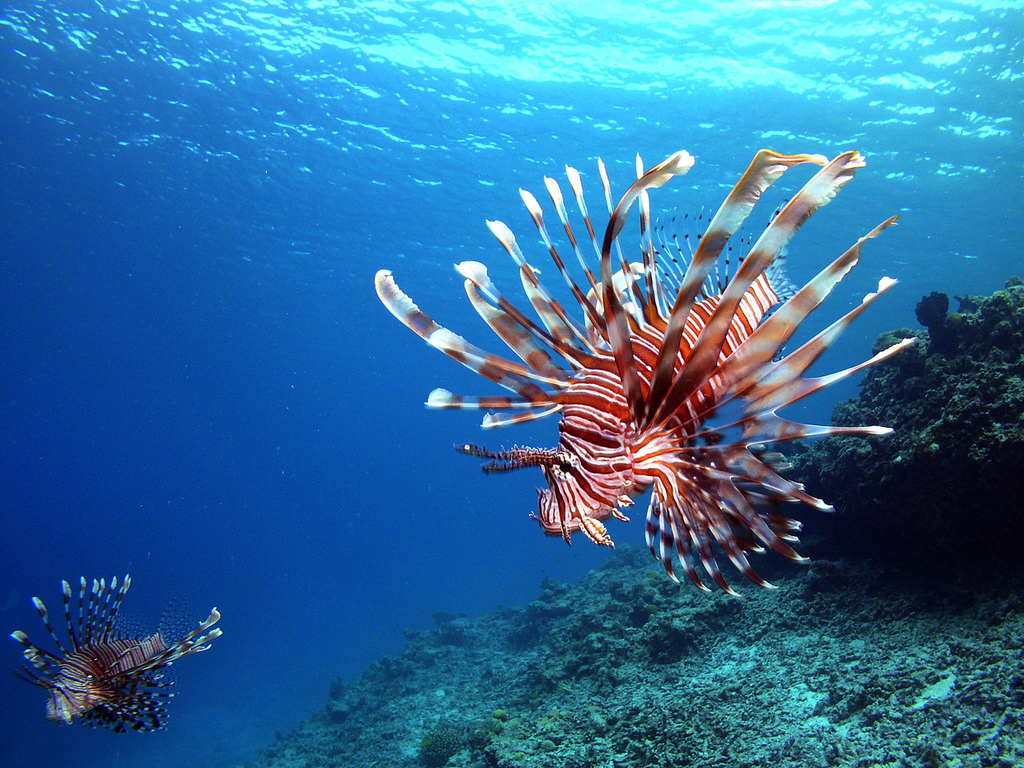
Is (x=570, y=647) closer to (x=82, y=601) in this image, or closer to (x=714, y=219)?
(x=82, y=601)

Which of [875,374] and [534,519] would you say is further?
[875,374]

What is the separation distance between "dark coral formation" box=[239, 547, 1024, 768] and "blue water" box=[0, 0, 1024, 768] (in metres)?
3.16

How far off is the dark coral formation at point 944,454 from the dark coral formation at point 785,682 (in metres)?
0.39

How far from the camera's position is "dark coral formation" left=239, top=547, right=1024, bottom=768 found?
3.30 m

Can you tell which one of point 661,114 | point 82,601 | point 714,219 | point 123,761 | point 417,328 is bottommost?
point 714,219

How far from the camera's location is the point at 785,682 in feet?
15.0

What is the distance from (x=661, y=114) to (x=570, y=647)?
A: 18.3 metres

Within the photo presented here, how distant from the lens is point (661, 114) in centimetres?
1888

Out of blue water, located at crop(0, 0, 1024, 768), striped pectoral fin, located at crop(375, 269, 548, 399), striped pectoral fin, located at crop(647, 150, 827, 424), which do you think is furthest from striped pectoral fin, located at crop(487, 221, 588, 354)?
striped pectoral fin, located at crop(647, 150, 827, 424)

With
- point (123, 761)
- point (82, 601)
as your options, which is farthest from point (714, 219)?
point (123, 761)

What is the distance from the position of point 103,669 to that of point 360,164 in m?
22.0

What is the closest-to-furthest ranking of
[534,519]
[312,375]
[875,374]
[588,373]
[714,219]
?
1. [714,219]
2. [534,519]
3. [588,373]
4. [875,374]
5. [312,375]

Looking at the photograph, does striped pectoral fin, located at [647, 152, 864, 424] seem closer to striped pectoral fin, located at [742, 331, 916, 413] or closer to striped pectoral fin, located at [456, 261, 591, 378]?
striped pectoral fin, located at [742, 331, 916, 413]

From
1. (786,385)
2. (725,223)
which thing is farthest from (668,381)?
(725,223)
